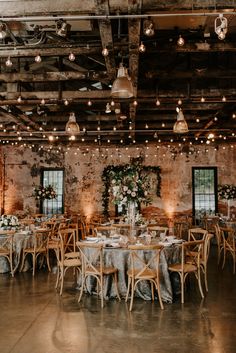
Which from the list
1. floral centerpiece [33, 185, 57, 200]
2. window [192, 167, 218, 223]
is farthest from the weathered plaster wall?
floral centerpiece [33, 185, 57, 200]

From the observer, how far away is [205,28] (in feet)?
19.6

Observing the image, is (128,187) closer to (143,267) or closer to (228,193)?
(143,267)

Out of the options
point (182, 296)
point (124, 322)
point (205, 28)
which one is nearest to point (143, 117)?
point (205, 28)

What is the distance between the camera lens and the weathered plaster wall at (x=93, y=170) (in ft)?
44.9

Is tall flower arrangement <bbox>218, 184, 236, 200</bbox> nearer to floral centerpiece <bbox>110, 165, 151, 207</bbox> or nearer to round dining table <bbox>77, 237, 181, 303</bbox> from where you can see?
floral centerpiece <bbox>110, 165, 151, 207</bbox>

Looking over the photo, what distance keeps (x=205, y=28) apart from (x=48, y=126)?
6362mm

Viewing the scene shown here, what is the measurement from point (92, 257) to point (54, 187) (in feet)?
26.9

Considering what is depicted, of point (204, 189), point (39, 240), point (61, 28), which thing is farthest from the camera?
point (204, 189)

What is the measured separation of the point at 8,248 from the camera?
26.8 feet

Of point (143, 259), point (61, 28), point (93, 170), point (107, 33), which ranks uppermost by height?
point (61, 28)

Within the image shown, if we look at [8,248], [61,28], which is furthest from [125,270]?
[61,28]

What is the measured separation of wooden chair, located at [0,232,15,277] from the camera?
7.77m

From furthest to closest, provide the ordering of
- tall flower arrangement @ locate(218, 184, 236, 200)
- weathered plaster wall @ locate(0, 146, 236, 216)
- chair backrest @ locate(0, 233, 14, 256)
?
weathered plaster wall @ locate(0, 146, 236, 216), tall flower arrangement @ locate(218, 184, 236, 200), chair backrest @ locate(0, 233, 14, 256)

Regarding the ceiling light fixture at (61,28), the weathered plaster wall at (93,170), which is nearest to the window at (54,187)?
the weathered plaster wall at (93,170)
